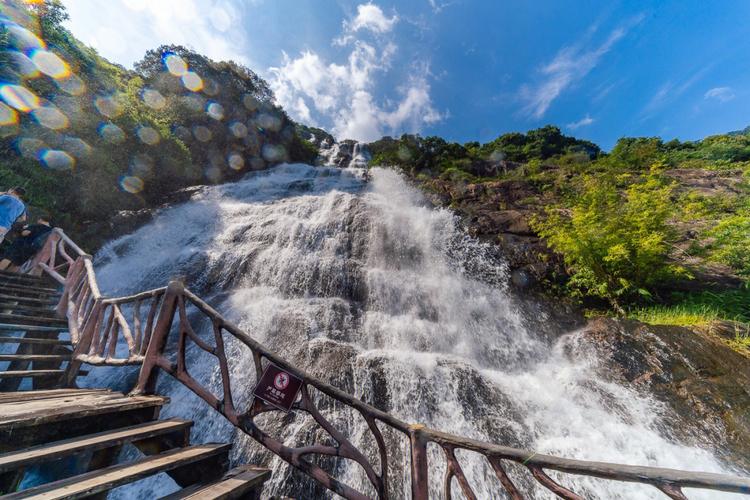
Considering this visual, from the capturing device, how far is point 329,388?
6.70 feet

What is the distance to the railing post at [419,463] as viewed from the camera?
5.89 feet

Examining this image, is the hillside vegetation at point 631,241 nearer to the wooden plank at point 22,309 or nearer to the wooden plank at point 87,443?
the wooden plank at point 87,443

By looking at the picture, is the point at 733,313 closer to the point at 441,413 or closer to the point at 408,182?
the point at 441,413

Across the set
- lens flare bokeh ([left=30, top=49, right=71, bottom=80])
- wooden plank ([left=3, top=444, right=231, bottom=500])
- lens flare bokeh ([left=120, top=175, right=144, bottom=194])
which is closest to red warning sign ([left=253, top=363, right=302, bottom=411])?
wooden plank ([left=3, top=444, right=231, bottom=500])

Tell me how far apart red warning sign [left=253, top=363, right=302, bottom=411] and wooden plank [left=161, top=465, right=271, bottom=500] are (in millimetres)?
604

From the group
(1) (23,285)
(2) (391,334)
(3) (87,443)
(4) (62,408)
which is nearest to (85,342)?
(4) (62,408)

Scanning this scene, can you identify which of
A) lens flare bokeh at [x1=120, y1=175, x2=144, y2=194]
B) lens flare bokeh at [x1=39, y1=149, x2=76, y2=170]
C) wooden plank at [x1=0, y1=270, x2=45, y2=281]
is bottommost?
wooden plank at [x1=0, y1=270, x2=45, y2=281]

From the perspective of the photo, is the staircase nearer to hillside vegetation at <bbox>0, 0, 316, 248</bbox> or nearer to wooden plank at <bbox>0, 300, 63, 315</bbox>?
wooden plank at <bbox>0, 300, 63, 315</bbox>

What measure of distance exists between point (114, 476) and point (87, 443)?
0.46m

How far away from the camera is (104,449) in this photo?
2193 mm

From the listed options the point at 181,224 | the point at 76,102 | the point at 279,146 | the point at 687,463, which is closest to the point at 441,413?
the point at 687,463

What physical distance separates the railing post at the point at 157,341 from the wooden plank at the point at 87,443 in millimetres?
474

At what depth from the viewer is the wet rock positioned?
13.1 ft

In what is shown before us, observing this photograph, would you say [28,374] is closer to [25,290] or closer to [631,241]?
[25,290]
